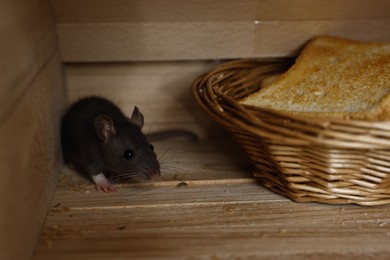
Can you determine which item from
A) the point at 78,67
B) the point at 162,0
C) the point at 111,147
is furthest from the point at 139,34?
the point at 111,147

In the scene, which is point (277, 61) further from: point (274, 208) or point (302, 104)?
point (274, 208)

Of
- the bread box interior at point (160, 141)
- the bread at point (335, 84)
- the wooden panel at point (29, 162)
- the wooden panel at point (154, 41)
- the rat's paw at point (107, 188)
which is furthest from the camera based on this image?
the wooden panel at point (154, 41)

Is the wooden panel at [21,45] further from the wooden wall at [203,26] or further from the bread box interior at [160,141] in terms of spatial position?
the wooden wall at [203,26]

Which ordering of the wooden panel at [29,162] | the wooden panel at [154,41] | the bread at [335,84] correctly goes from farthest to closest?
the wooden panel at [154,41] < the bread at [335,84] < the wooden panel at [29,162]

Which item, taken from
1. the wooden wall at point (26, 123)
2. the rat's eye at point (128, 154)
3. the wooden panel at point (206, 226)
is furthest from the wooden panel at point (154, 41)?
the wooden panel at point (206, 226)

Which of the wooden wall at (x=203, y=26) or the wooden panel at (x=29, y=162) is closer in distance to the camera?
Answer: the wooden panel at (x=29, y=162)

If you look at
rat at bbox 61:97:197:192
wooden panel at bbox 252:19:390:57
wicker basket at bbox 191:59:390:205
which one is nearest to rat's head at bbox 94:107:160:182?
rat at bbox 61:97:197:192

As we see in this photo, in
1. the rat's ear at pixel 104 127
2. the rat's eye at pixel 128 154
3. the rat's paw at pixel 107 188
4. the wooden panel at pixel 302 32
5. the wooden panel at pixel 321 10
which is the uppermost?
the wooden panel at pixel 321 10
